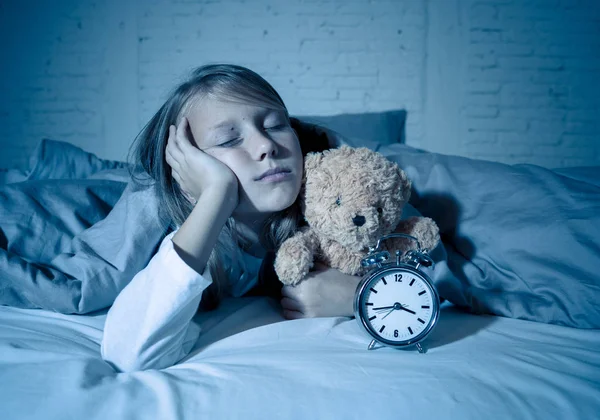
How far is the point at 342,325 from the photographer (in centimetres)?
95

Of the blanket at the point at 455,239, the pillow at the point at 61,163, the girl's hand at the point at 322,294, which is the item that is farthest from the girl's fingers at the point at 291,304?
the pillow at the point at 61,163

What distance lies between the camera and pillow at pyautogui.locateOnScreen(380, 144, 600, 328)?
1000mm

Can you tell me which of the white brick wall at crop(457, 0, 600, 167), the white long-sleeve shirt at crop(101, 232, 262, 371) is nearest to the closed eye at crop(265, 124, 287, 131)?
the white long-sleeve shirt at crop(101, 232, 262, 371)

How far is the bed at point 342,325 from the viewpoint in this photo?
654 mm

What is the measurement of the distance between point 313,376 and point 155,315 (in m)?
0.30

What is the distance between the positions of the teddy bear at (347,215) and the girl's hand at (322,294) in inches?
1.0

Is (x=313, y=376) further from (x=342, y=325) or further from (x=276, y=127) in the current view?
(x=276, y=127)

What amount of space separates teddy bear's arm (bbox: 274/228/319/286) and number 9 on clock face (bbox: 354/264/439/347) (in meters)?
0.14

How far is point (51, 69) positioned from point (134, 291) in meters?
2.36

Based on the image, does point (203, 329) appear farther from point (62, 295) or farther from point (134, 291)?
point (62, 295)

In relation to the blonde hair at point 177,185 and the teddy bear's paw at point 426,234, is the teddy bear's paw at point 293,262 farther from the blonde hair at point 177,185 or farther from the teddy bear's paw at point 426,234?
the teddy bear's paw at point 426,234

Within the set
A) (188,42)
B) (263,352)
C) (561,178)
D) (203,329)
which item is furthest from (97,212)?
(188,42)

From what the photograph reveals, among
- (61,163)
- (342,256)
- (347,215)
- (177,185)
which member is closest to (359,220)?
(347,215)

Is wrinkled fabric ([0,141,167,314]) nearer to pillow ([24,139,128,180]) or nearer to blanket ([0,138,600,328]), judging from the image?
blanket ([0,138,600,328])
